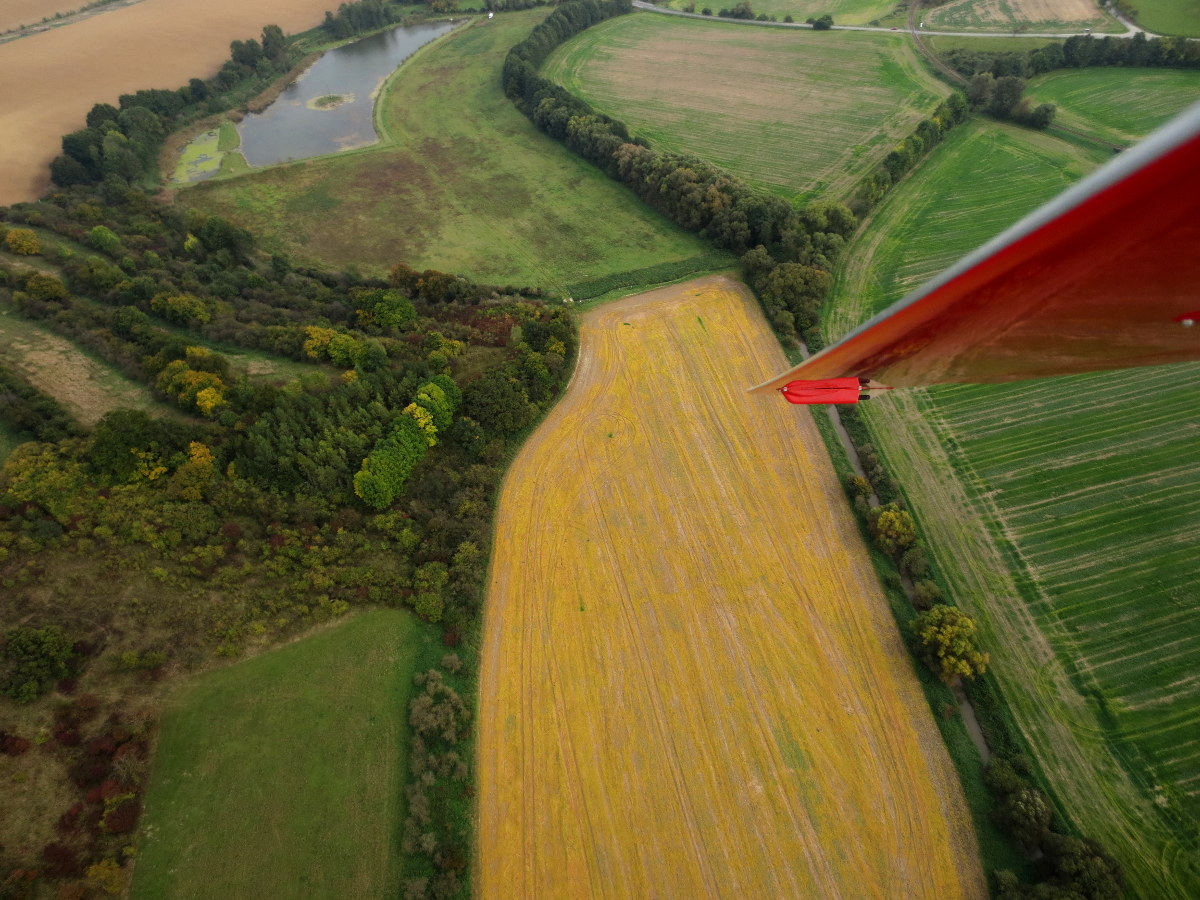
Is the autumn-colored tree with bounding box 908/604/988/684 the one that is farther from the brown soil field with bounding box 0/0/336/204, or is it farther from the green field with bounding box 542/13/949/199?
the brown soil field with bounding box 0/0/336/204

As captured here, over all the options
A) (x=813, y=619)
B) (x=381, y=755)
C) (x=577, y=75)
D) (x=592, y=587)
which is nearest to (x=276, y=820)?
(x=381, y=755)

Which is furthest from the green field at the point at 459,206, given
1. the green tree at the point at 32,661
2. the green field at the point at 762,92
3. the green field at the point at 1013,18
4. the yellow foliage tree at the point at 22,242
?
the green field at the point at 1013,18

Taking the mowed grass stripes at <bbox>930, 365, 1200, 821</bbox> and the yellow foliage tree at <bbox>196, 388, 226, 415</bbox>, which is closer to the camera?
the mowed grass stripes at <bbox>930, 365, 1200, 821</bbox>

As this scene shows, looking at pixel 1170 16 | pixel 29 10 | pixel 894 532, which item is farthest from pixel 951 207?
pixel 29 10

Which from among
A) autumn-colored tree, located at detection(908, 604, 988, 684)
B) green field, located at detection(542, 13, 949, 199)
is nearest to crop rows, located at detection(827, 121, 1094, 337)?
green field, located at detection(542, 13, 949, 199)

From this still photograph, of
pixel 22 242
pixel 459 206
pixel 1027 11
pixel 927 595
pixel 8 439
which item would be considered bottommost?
pixel 927 595

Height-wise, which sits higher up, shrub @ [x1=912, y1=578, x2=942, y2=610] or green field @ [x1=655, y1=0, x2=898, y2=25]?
green field @ [x1=655, y1=0, x2=898, y2=25]

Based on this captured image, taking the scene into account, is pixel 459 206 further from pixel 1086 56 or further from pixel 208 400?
pixel 1086 56
